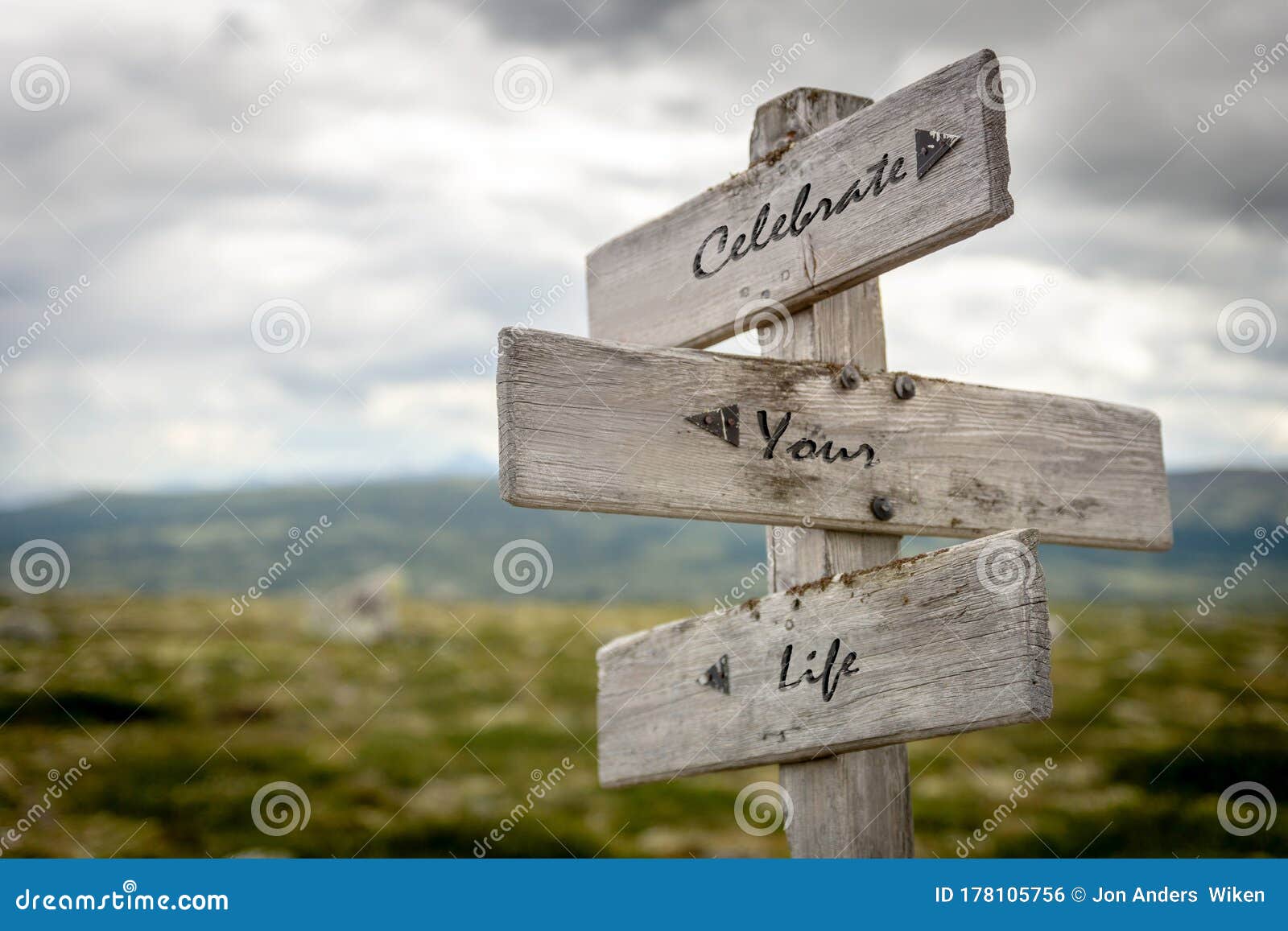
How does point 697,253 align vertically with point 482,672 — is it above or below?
below

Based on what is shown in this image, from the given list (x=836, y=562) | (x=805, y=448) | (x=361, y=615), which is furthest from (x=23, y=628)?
(x=805, y=448)

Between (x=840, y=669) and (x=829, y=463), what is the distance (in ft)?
2.45

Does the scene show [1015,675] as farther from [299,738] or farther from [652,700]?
[299,738]

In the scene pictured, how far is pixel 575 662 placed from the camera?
37844 mm

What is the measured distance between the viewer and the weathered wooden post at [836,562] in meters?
3.89

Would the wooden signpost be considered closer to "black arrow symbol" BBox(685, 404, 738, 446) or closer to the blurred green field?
"black arrow symbol" BBox(685, 404, 738, 446)

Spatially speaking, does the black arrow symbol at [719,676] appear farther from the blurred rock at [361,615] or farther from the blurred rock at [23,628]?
the blurred rock at [23,628]

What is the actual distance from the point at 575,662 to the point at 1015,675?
35684 mm

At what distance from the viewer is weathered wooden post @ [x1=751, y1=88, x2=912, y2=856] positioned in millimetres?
3893

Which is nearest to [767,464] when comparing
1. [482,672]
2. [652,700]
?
[652,700]

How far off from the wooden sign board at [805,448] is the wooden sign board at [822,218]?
0.48m

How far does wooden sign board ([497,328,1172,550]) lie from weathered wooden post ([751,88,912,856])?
0.68 feet

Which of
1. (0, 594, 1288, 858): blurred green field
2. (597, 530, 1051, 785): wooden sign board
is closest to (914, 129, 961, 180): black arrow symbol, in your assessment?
(597, 530, 1051, 785): wooden sign board

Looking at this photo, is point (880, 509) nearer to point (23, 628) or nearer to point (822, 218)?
point (822, 218)
